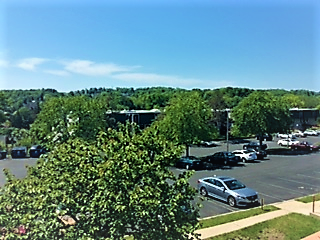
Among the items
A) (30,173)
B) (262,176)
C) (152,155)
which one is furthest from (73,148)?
(262,176)

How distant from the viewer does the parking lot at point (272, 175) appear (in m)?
7.44

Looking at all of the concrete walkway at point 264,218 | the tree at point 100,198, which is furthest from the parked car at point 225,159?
the tree at point 100,198

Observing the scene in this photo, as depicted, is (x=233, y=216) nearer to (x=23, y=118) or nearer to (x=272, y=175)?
(x=272, y=175)

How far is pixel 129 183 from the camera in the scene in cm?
324

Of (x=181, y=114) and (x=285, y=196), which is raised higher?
(x=181, y=114)

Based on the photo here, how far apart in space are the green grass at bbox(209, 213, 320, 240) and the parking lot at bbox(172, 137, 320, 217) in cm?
97

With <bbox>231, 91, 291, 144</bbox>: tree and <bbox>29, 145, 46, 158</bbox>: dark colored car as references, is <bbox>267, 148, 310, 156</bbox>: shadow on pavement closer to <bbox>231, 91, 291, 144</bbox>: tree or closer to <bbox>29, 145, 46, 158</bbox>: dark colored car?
<bbox>231, 91, 291, 144</bbox>: tree

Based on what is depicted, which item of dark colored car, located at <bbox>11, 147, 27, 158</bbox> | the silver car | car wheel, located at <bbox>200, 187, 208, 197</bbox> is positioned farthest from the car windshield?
dark colored car, located at <bbox>11, 147, 27, 158</bbox>

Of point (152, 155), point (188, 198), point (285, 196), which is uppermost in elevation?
point (152, 155)

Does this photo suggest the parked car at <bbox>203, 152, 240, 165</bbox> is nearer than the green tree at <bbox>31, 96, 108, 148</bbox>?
Yes

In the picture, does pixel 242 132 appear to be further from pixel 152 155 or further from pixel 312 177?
pixel 152 155

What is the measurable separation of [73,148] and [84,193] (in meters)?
0.59

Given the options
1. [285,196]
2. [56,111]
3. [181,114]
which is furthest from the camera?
[56,111]

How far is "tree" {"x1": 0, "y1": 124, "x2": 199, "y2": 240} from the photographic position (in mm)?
3090
